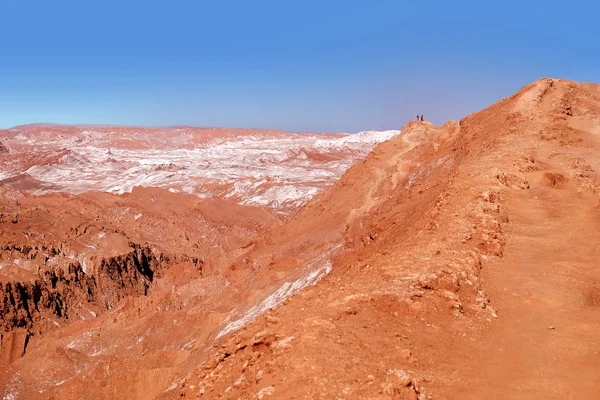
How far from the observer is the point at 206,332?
56.7 feet

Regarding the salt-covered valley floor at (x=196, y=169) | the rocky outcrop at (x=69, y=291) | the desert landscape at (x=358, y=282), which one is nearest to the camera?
the desert landscape at (x=358, y=282)

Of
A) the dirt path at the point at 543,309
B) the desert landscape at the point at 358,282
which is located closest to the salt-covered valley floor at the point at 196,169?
the desert landscape at the point at 358,282

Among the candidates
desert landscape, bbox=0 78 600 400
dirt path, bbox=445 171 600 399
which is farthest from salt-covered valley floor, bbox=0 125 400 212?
dirt path, bbox=445 171 600 399

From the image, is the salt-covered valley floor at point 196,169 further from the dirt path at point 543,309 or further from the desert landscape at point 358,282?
the dirt path at point 543,309

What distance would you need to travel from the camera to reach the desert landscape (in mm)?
5828

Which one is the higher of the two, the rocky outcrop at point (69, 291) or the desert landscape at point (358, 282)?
the desert landscape at point (358, 282)

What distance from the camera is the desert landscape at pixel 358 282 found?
19.1ft

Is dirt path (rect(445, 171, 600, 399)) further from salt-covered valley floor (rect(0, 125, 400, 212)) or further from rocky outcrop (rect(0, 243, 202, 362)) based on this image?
salt-covered valley floor (rect(0, 125, 400, 212))

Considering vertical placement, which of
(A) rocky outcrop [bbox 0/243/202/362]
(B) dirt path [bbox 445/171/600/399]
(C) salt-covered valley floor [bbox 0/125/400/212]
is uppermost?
(B) dirt path [bbox 445/171/600/399]

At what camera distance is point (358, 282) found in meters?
7.84

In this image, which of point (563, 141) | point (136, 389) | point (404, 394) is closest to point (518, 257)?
point (404, 394)

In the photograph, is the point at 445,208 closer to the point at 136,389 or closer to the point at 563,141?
the point at 563,141

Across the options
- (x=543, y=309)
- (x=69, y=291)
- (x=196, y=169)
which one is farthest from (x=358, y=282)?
(x=196, y=169)

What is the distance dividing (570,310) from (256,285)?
45.0 feet
